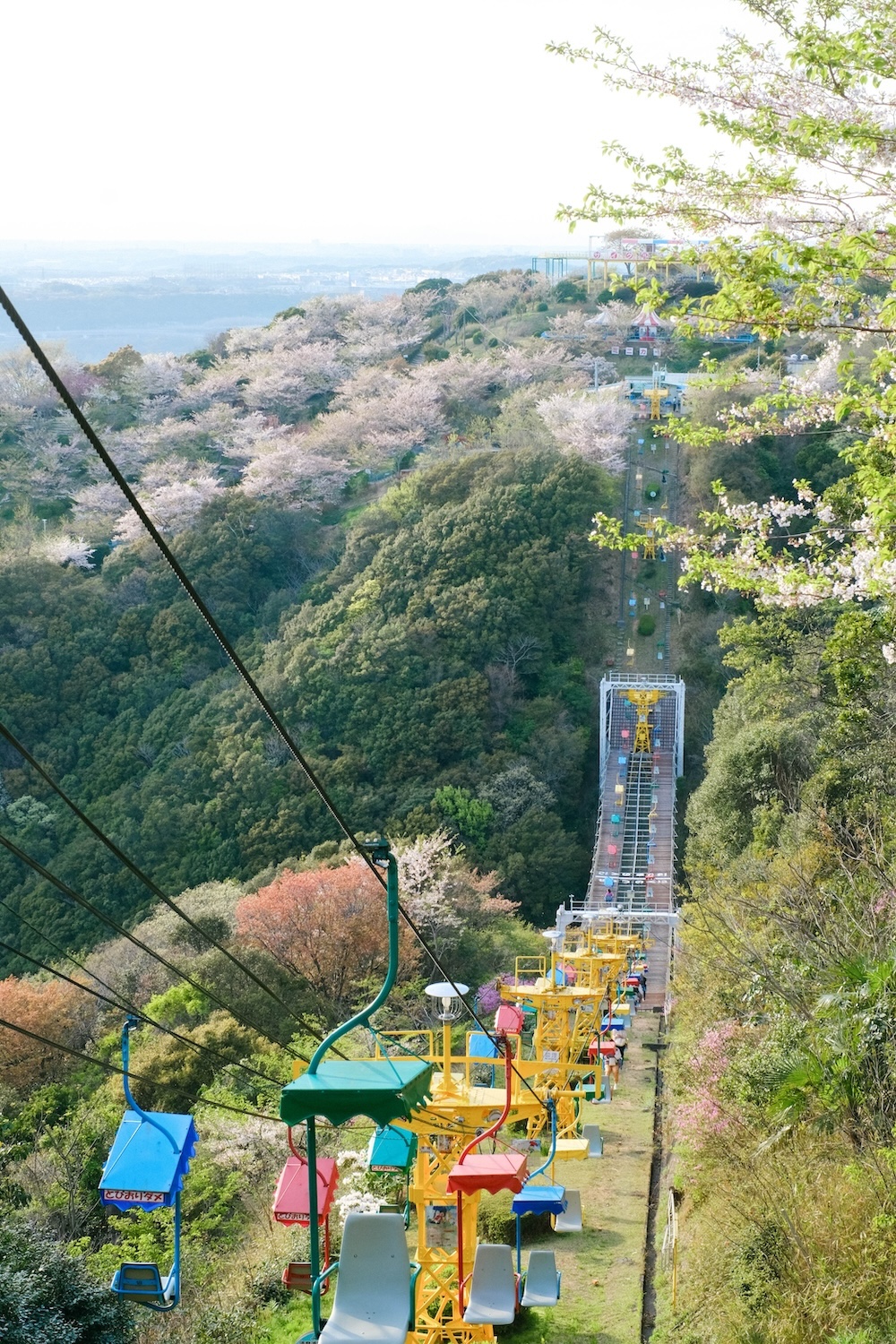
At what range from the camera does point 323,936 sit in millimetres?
19062

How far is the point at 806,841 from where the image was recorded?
13508mm

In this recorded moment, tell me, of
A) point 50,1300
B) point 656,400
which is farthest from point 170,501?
point 50,1300

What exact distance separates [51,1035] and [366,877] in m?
5.05

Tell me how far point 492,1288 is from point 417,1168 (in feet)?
3.24

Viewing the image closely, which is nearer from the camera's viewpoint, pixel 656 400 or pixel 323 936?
pixel 323 936

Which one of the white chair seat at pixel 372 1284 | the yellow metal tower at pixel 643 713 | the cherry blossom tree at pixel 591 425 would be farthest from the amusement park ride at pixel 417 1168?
the cherry blossom tree at pixel 591 425

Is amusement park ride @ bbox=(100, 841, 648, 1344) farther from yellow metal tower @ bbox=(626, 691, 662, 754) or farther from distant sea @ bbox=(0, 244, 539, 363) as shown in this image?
distant sea @ bbox=(0, 244, 539, 363)

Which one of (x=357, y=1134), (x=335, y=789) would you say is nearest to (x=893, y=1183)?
(x=357, y=1134)

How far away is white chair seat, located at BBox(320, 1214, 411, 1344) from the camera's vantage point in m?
5.86

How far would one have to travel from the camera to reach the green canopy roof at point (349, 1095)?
4727 millimetres

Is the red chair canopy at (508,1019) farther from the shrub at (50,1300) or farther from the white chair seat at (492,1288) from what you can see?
the shrub at (50,1300)

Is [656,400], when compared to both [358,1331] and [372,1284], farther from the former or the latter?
[358,1331]

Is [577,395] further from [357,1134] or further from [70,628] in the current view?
[357,1134]

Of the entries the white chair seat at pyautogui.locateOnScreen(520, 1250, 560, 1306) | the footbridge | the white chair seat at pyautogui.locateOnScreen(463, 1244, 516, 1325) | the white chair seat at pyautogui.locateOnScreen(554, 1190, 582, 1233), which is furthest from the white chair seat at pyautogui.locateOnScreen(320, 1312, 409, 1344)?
the footbridge
